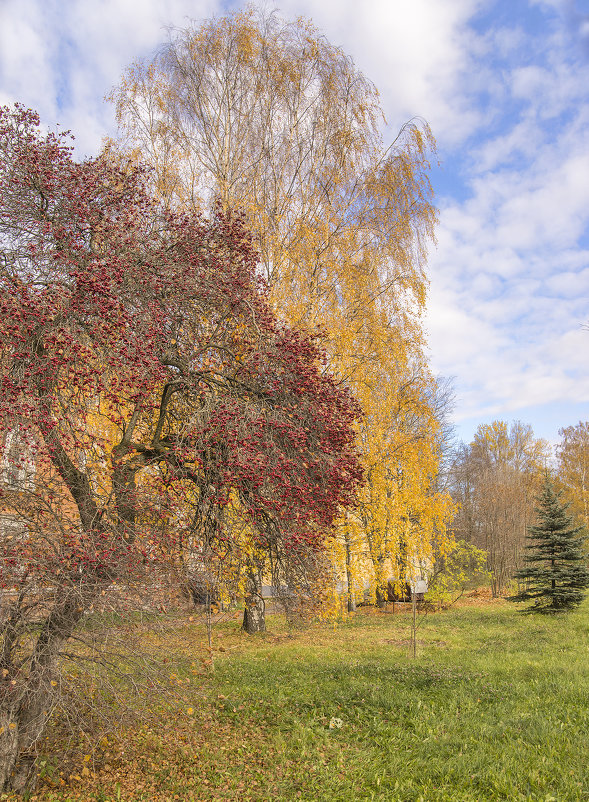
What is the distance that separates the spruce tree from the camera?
13.3 m

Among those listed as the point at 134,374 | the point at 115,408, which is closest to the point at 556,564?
the point at 115,408

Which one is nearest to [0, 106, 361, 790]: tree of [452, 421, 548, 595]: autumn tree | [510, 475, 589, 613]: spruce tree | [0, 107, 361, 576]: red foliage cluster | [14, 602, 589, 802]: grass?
[0, 107, 361, 576]: red foliage cluster

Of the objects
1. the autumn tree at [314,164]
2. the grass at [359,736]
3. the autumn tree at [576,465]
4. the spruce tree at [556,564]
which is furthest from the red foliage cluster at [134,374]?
the autumn tree at [576,465]

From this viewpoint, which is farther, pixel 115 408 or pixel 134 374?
pixel 115 408

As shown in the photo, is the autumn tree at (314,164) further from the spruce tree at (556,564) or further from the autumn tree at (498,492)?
the autumn tree at (498,492)

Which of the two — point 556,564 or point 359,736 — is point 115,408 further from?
point 556,564

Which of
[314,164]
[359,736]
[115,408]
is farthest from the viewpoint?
[314,164]

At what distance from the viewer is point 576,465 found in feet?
109

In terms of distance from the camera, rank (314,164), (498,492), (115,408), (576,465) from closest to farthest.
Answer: (115,408) → (314,164) → (498,492) → (576,465)

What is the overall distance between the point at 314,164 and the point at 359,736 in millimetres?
10959

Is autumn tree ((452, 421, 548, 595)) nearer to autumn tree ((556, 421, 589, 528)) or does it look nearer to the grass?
autumn tree ((556, 421, 589, 528))

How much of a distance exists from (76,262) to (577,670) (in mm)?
8113

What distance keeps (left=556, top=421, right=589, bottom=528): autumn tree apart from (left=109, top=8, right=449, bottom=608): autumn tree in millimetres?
21400

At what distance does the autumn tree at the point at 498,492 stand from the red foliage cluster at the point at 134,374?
12.5 m
